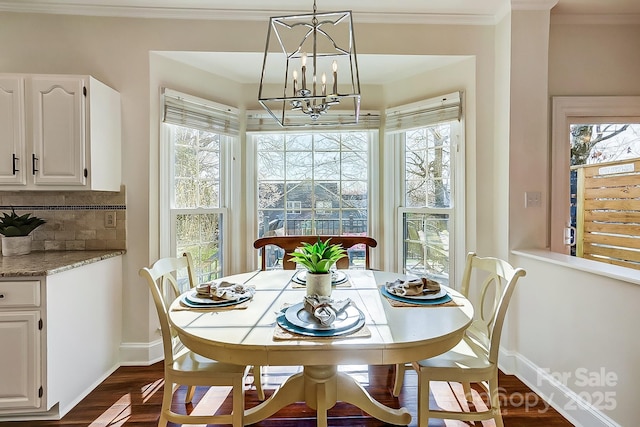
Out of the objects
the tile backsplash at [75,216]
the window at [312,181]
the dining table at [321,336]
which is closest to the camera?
the dining table at [321,336]

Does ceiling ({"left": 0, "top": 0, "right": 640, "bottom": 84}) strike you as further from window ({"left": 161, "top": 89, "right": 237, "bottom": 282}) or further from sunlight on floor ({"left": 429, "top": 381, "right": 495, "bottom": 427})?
sunlight on floor ({"left": 429, "top": 381, "right": 495, "bottom": 427})

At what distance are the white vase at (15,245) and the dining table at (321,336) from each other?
5.01ft

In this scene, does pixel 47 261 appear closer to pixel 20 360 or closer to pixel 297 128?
pixel 20 360

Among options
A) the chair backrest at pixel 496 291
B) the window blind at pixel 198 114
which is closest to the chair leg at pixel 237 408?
the chair backrest at pixel 496 291

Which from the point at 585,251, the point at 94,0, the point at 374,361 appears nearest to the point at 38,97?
the point at 94,0

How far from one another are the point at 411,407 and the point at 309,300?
1.14 meters

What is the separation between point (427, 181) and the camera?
9.41 feet

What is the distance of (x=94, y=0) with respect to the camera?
228 cm

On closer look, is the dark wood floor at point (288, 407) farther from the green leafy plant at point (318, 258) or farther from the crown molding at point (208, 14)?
the crown molding at point (208, 14)

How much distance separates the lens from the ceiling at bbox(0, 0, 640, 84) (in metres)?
2.31

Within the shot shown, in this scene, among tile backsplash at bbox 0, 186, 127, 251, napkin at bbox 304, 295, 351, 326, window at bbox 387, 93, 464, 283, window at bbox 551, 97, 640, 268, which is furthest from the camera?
window at bbox 387, 93, 464, 283

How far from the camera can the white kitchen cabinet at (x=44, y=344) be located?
68.6 inches

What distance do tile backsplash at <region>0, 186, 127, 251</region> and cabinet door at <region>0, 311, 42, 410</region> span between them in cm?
71

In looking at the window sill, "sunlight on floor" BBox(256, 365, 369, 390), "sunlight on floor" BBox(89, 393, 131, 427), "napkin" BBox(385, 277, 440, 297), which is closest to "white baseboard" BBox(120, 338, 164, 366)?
"sunlight on floor" BBox(89, 393, 131, 427)
